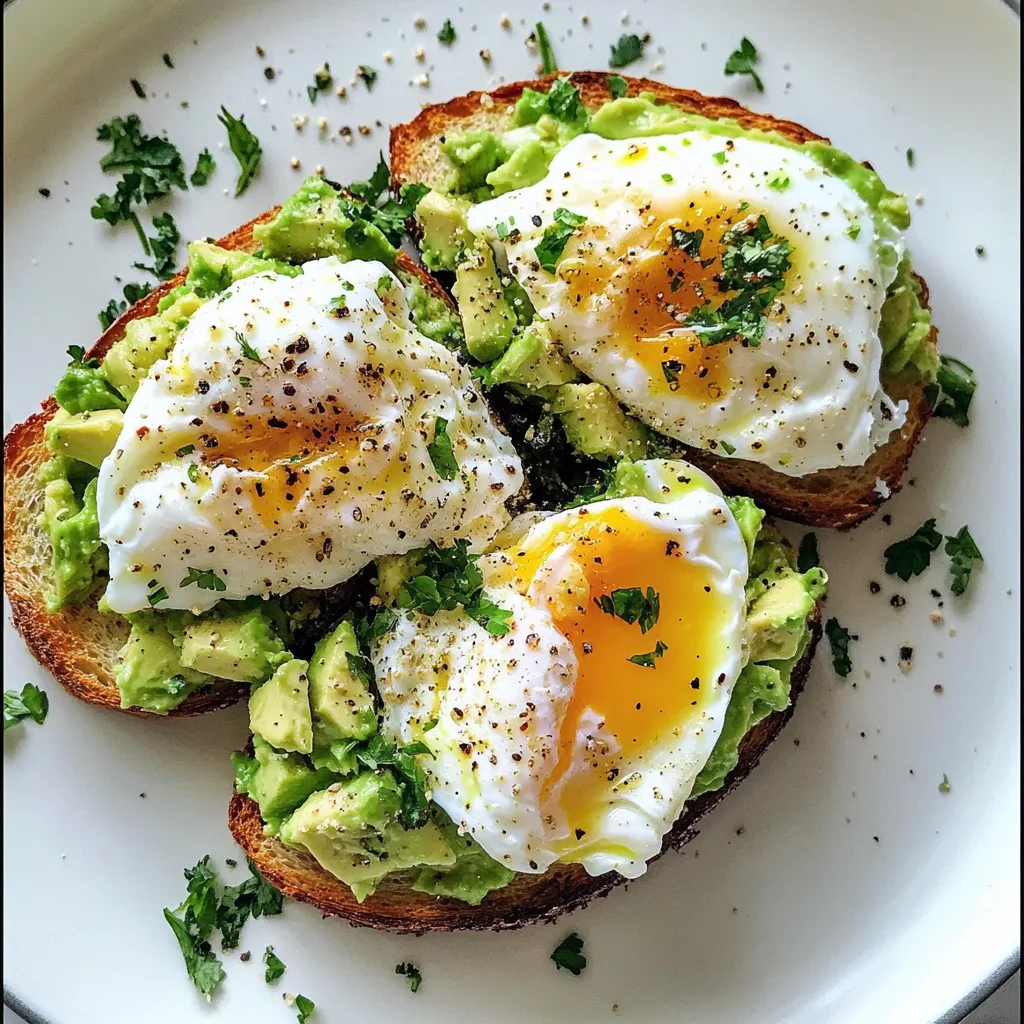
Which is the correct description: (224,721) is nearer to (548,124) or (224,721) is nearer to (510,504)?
(510,504)

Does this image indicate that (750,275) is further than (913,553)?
No

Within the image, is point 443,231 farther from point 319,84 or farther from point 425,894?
point 425,894

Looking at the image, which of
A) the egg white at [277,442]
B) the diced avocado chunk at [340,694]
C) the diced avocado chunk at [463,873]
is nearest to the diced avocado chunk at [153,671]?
the egg white at [277,442]

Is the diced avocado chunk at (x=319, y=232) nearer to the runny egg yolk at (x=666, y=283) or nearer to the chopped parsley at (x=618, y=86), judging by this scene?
the runny egg yolk at (x=666, y=283)

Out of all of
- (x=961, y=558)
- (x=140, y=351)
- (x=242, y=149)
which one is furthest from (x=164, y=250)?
(x=961, y=558)

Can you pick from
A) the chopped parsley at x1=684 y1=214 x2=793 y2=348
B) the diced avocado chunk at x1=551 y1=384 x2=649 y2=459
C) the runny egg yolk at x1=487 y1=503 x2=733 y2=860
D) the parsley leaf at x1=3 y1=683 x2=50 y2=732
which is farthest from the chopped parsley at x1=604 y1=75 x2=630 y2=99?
the parsley leaf at x1=3 y1=683 x2=50 y2=732

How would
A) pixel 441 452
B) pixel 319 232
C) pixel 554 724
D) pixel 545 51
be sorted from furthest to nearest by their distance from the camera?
1. pixel 545 51
2. pixel 319 232
3. pixel 441 452
4. pixel 554 724

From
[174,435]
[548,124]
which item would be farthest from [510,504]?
[548,124]
